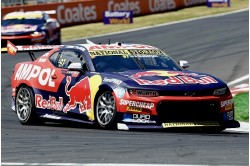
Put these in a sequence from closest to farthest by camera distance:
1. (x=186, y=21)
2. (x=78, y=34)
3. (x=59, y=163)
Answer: (x=59, y=163), (x=78, y=34), (x=186, y=21)

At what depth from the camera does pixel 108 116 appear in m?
11.7

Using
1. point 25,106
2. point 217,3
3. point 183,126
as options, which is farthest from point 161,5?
point 183,126

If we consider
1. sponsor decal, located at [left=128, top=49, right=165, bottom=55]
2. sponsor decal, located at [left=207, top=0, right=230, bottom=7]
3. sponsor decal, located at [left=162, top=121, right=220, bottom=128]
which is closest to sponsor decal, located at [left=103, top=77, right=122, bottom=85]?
sponsor decal, located at [left=162, top=121, right=220, bottom=128]

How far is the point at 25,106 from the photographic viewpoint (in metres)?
13.5

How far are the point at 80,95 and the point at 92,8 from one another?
102 ft

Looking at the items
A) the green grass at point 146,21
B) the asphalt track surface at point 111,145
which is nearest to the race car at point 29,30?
the green grass at point 146,21

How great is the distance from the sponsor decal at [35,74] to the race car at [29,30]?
50.5ft

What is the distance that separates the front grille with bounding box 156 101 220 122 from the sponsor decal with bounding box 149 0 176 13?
35701 millimetres

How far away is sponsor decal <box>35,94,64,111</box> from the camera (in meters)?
12.9

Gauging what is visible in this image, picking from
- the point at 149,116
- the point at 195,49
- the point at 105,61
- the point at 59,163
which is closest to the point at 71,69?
the point at 105,61

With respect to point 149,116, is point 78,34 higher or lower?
lower

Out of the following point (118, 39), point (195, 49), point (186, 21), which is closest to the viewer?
point (195, 49)

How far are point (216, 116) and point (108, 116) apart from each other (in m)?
1.47

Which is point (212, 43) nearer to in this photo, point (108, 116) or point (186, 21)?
point (186, 21)
